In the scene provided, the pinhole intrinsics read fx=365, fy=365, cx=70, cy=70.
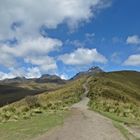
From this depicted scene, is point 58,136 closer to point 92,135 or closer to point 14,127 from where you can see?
point 92,135

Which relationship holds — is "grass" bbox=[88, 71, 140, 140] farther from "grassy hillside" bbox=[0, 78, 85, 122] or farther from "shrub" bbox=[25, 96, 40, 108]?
"shrub" bbox=[25, 96, 40, 108]

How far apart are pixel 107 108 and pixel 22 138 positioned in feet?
77.9

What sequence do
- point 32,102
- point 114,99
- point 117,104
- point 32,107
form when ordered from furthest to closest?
point 114,99 < point 117,104 < point 32,102 < point 32,107

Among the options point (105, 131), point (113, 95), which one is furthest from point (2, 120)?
point (113, 95)

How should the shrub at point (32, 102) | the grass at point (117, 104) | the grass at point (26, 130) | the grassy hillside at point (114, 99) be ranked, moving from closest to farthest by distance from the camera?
the grass at point (26, 130) < the grass at point (117, 104) < the grassy hillside at point (114, 99) < the shrub at point (32, 102)

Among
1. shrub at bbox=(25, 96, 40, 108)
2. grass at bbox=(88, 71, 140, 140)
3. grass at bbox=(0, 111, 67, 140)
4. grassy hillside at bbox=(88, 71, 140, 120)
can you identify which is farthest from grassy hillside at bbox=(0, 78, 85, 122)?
grass at bbox=(0, 111, 67, 140)

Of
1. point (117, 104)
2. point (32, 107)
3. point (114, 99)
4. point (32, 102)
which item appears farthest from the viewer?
point (114, 99)

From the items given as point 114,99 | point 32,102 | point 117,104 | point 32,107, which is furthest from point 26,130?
point 114,99

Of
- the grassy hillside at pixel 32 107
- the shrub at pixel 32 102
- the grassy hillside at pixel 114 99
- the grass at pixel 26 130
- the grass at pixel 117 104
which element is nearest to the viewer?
the grass at pixel 26 130

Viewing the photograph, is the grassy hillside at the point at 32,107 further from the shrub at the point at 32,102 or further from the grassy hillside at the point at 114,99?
the grassy hillside at the point at 114,99

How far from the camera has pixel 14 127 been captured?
949 inches

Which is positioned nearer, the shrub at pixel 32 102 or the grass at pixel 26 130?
the grass at pixel 26 130

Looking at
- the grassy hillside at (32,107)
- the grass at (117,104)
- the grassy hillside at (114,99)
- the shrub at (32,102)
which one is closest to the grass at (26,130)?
the grass at (117,104)

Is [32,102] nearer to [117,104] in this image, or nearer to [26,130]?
[117,104]
